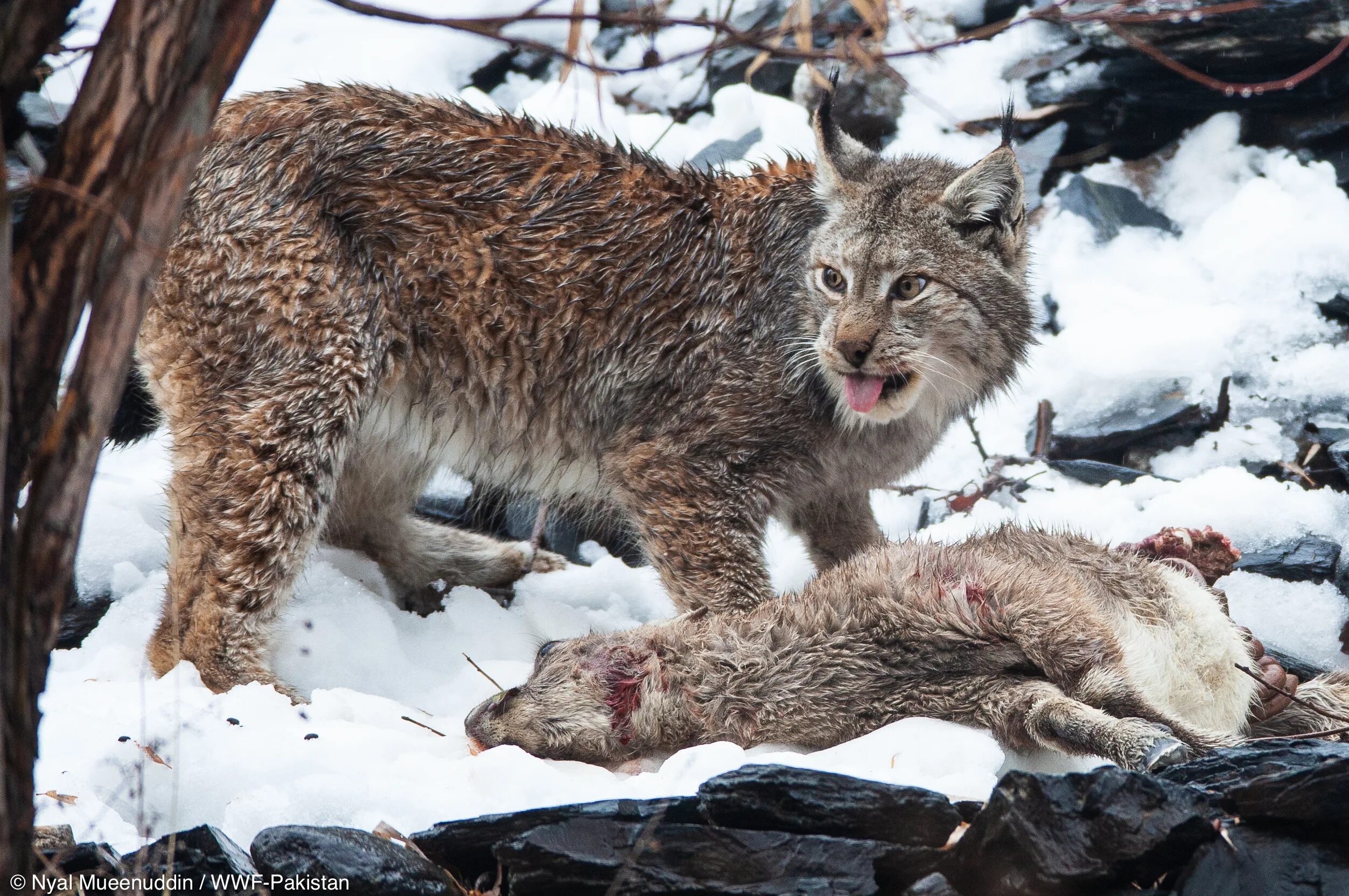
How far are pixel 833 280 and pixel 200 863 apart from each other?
3426 mm

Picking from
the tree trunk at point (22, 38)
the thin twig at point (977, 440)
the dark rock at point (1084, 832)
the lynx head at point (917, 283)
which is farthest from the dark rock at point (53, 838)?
the thin twig at point (977, 440)

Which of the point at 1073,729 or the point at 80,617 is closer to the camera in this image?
the point at 1073,729

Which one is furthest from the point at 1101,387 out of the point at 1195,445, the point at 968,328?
the point at 968,328

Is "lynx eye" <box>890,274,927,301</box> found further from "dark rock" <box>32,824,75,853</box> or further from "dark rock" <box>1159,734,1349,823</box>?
"dark rock" <box>32,824,75,853</box>

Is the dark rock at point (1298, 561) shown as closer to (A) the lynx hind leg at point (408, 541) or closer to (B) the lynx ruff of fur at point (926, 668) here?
(B) the lynx ruff of fur at point (926, 668)

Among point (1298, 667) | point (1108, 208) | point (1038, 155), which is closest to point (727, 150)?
point (1038, 155)

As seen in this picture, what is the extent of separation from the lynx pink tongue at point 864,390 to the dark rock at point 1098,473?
1826 millimetres

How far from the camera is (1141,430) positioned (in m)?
6.96

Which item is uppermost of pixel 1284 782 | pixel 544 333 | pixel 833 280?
pixel 833 280

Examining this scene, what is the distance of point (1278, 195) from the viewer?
8133 mm

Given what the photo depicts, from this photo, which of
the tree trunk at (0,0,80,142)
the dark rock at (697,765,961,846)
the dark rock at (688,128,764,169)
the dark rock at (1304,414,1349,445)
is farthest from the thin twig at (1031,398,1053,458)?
the tree trunk at (0,0,80,142)

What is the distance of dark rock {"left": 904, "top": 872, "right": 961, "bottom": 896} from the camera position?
3.00 metres

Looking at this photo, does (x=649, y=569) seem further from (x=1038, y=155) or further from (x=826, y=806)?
(x=1038, y=155)

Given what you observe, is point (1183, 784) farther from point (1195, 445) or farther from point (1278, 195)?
point (1278, 195)
